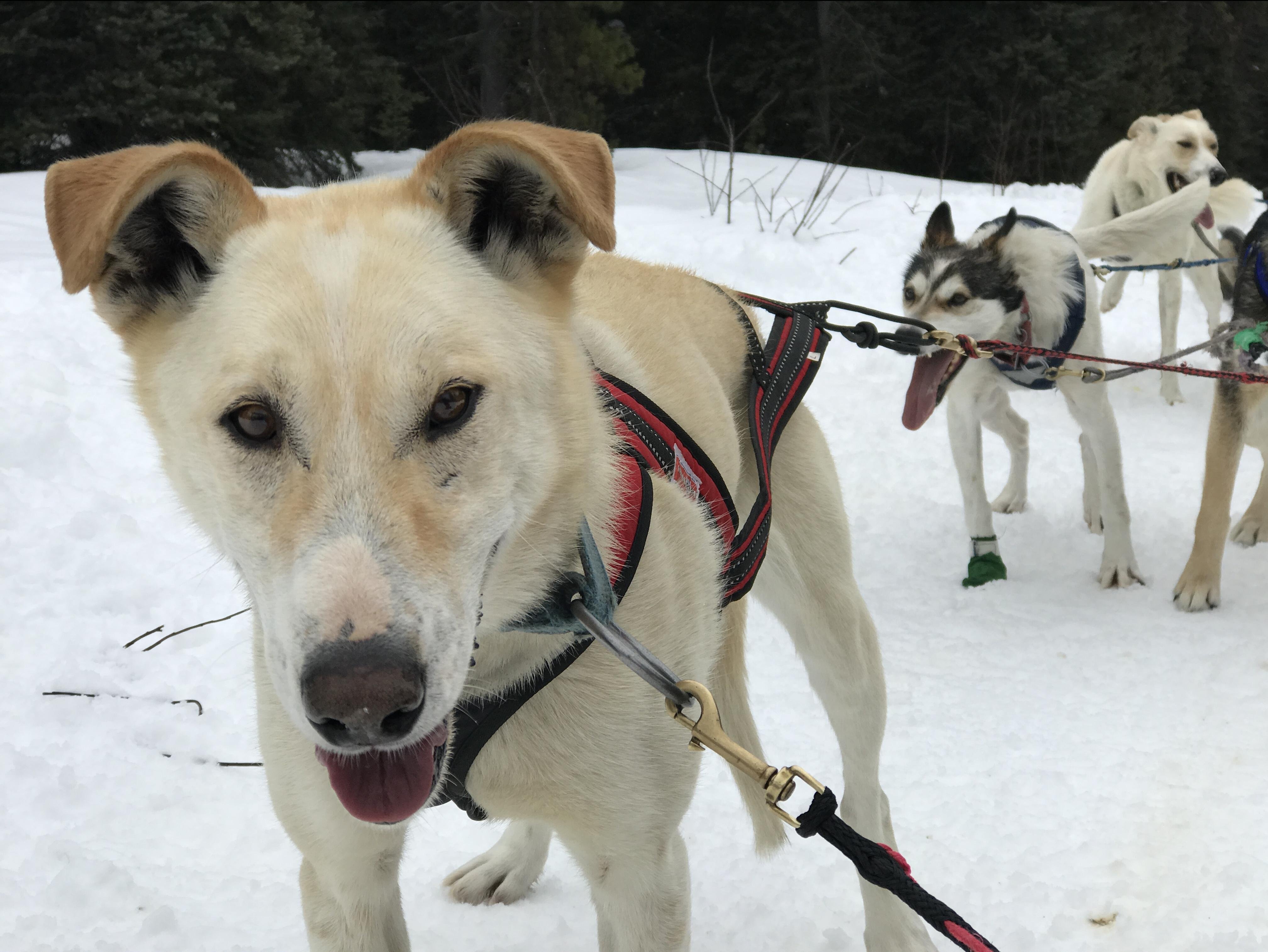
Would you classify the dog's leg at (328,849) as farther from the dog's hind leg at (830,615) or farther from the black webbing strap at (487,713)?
the dog's hind leg at (830,615)

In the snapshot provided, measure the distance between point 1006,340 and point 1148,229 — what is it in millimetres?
1064

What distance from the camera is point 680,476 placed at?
2.12 meters

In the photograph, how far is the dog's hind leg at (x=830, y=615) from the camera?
264 cm


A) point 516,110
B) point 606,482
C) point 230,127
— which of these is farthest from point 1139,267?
point 516,110

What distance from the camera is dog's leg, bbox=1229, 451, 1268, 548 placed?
5227 millimetres

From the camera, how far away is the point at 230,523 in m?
1.45

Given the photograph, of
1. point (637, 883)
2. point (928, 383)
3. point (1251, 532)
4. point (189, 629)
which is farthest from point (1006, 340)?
point (637, 883)

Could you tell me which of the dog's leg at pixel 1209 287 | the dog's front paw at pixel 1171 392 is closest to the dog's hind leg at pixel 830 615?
the dog's front paw at pixel 1171 392

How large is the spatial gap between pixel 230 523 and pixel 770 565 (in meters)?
1.53

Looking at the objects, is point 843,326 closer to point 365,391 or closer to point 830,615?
point 830,615

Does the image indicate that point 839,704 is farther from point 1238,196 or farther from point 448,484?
point 1238,196

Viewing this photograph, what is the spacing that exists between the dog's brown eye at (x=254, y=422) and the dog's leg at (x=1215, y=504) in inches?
171

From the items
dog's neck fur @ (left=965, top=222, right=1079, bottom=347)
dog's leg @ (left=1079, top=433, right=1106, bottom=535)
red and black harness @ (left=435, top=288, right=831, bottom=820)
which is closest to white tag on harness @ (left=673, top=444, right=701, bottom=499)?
red and black harness @ (left=435, top=288, right=831, bottom=820)

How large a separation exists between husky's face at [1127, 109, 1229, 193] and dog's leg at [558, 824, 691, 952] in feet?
26.2
